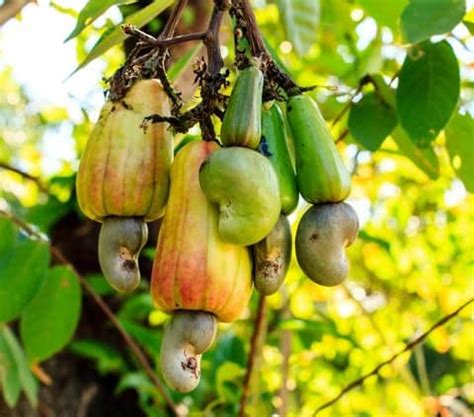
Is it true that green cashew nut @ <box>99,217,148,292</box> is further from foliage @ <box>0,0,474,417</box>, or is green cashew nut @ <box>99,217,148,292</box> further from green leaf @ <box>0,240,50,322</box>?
green leaf @ <box>0,240,50,322</box>

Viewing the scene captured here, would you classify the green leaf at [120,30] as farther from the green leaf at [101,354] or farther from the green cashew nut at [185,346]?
the green leaf at [101,354]

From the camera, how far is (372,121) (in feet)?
2.92

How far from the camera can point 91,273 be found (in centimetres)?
178

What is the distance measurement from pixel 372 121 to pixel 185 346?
1.28ft

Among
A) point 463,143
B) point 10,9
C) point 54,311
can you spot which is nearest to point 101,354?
point 54,311

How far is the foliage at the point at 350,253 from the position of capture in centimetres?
81

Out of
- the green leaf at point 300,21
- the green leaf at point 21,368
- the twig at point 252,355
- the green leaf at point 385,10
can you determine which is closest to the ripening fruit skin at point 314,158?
the green leaf at point 300,21

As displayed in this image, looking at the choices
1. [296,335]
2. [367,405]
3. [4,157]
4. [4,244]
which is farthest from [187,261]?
[4,157]

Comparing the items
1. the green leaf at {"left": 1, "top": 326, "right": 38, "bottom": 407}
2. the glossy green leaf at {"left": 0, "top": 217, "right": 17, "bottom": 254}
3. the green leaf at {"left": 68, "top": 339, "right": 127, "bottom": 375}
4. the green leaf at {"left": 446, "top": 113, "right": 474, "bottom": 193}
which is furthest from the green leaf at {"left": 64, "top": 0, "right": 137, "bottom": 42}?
the green leaf at {"left": 68, "top": 339, "right": 127, "bottom": 375}

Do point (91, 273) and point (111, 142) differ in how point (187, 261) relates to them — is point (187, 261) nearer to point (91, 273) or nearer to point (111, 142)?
point (111, 142)

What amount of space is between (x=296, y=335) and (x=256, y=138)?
0.97 meters

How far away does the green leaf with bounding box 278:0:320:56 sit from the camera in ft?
2.88

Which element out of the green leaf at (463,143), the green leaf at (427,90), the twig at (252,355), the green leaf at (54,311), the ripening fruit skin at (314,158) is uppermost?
the ripening fruit skin at (314,158)

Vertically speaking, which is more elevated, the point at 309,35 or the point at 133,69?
the point at 133,69
